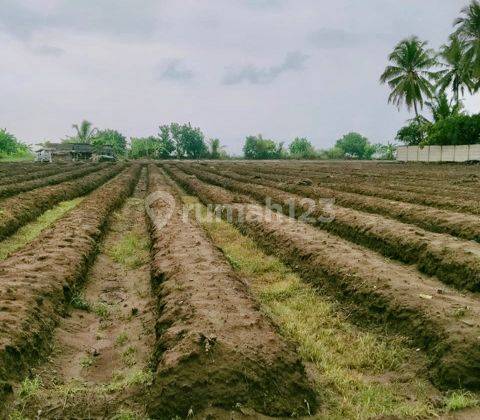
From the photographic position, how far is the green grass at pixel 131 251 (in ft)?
22.9

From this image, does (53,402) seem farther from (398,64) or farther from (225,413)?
(398,64)

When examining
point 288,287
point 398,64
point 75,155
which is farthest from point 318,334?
point 75,155

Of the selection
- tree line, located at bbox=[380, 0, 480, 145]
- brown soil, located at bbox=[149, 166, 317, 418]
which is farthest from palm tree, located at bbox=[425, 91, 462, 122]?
brown soil, located at bbox=[149, 166, 317, 418]

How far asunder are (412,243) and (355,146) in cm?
6975

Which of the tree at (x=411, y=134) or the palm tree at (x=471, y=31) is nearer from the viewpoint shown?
the palm tree at (x=471, y=31)

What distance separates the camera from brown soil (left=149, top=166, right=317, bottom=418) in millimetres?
2962

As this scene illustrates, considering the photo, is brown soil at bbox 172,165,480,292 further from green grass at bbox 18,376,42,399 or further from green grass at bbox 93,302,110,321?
green grass at bbox 18,376,42,399

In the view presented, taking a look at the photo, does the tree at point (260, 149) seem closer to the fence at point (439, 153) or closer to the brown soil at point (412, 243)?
the fence at point (439, 153)

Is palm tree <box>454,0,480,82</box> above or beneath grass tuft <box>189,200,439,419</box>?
above

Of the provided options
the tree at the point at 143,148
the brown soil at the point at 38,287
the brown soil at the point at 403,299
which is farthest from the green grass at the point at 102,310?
the tree at the point at 143,148

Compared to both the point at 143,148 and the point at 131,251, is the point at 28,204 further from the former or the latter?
the point at 143,148

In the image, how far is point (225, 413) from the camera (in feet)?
9.41

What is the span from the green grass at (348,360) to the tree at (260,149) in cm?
5154

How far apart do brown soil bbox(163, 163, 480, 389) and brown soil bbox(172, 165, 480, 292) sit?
212 mm
